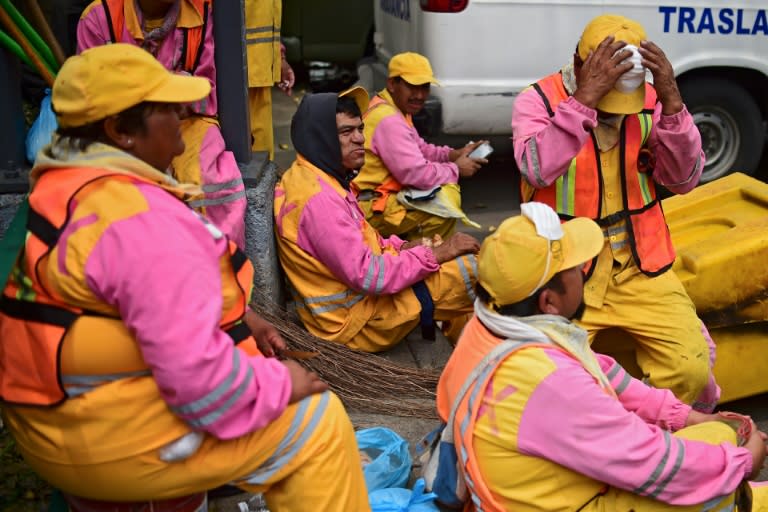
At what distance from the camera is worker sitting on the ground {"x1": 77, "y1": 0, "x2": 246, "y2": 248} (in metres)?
4.05

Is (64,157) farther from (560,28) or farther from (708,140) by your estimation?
(708,140)

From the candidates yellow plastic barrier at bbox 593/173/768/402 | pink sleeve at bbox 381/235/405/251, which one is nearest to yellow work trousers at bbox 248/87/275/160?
pink sleeve at bbox 381/235/405/251

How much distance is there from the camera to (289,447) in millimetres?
2553

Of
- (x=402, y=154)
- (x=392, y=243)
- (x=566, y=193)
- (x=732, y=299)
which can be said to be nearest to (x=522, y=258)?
(x=566, y=193)

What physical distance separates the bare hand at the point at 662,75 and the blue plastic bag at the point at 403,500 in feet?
5.32

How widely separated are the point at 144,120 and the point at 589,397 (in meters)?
1.28

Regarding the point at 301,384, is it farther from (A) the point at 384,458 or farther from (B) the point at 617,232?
(B) the point at 617,232

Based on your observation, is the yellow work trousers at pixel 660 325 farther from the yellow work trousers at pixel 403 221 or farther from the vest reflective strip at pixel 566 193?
the yellow work trousers at pixel 403 221

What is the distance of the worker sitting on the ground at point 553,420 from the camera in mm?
2594

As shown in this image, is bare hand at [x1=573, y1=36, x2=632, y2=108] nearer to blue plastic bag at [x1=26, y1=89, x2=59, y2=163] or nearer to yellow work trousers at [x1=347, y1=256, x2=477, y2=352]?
yellow work trousers at [x1=347, y1=256, x2=477, y2=352]

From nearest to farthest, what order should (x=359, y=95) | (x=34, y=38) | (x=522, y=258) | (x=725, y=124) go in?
(x=522, y=258)
(x=34, y=38)
(x=359, y=95)
(x=725, y=124)

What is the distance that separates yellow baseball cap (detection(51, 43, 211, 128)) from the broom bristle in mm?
1833

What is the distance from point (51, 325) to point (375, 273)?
2.01m

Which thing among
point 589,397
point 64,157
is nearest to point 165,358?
point 64,157
